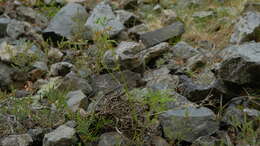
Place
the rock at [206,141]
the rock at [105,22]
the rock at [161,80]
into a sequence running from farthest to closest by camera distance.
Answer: the rock at [105,22] < the rock at [161,80] < the rock at [206,141]

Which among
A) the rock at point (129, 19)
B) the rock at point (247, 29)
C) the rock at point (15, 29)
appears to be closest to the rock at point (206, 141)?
the rock at point (247, 29)

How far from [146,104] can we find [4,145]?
991 mm

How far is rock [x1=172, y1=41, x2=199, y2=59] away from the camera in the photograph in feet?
13.5

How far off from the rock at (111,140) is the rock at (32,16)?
2.90m

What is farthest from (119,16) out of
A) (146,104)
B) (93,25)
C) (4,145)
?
(4,145)

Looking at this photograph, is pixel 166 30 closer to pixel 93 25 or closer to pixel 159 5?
pixel 93 25

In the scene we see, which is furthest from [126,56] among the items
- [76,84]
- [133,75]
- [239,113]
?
[239,113]

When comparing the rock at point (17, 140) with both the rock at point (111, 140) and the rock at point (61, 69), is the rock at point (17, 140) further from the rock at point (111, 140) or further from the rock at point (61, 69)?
the rock at point (61, 69)

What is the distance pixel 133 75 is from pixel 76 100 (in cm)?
61

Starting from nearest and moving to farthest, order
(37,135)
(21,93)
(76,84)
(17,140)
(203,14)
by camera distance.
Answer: (17,140), (37,135), (76,84), (21,93), (203,14)

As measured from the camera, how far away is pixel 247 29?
4078 mm

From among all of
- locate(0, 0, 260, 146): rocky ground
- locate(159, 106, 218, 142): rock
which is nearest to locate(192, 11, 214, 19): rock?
locate(0, 0, 260, 146): rocky ground

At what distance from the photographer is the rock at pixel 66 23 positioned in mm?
4801

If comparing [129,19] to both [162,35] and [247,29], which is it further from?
[247,29]
